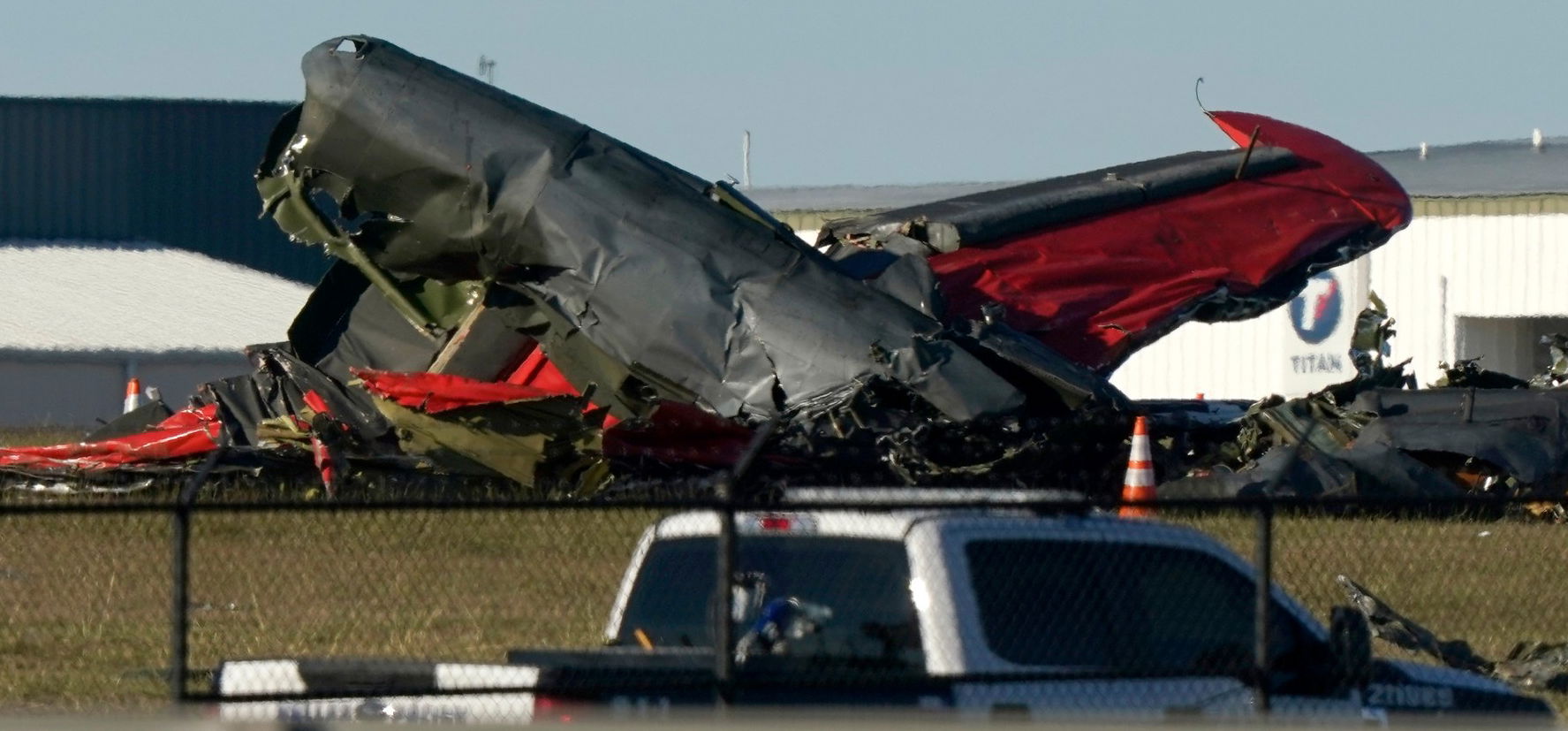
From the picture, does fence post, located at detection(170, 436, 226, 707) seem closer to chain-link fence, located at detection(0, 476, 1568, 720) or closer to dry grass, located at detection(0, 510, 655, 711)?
chain-link fence, located at detection(0, 476, 1568, 720)

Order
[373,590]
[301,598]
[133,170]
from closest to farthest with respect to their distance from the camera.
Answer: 1. [373,590]
2. [301,598]
3. [133,170]

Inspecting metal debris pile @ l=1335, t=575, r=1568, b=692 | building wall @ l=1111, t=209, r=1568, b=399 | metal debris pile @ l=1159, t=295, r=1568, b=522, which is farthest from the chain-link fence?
building wall @ l=1111, t=209, r=1568, b=399

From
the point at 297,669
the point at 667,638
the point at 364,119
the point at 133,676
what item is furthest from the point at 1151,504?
the point at 364,119

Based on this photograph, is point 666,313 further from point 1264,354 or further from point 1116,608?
point 1264,354

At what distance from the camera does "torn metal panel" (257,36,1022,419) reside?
1335 centimetres

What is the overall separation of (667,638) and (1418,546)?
22.5ft

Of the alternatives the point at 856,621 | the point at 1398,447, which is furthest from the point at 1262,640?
the point at 1398,447

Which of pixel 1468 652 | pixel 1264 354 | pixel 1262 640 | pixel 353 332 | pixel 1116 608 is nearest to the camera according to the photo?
pixel 1116 608

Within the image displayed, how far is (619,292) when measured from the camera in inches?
547

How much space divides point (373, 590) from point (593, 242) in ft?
18.0

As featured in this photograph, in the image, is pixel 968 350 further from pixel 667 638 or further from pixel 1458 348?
pixel 1458 348

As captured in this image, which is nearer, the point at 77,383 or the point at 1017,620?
the point at 1017,620

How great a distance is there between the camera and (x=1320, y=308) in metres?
28.7

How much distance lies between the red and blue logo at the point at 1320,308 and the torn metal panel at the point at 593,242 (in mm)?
16074
